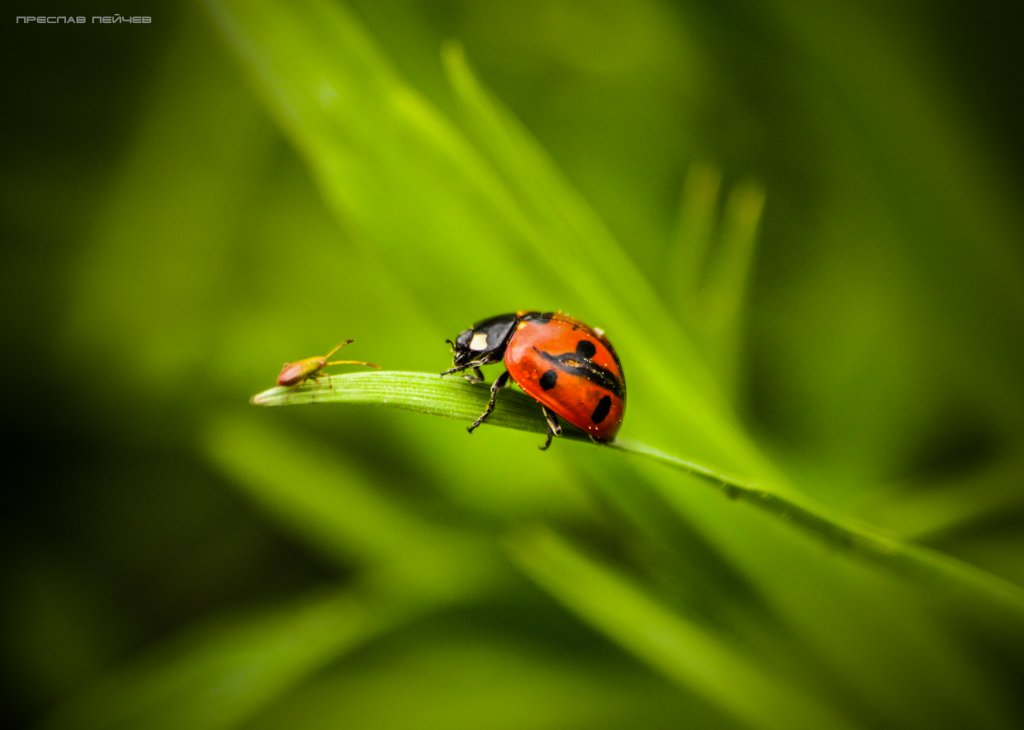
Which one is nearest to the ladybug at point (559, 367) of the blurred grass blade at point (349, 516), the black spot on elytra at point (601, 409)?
the black spot on elytra at point (601, 409)

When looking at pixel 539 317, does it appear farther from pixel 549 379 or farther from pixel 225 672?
pixel 225 672

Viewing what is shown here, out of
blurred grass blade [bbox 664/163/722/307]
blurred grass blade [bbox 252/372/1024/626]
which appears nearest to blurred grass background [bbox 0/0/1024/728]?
blurred grass blade [bbox 664/163/722/307]

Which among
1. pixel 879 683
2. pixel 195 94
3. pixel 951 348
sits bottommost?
pixel 879 683

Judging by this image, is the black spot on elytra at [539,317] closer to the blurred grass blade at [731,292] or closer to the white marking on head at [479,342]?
the white marking on head at [479,342]

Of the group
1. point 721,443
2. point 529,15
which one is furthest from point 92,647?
point 529,15

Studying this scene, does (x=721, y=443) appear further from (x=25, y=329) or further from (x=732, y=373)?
(x=25, y=329)

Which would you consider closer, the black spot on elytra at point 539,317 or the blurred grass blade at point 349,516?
the black spot on elytra at point 539,317

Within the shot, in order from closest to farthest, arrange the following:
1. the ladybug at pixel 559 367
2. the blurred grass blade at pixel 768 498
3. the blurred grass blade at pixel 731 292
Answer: the blurred grass blade at pixel 768 498 → the ladybug at pixel 559 367 → the blurred grass blade at pixel 731 292
